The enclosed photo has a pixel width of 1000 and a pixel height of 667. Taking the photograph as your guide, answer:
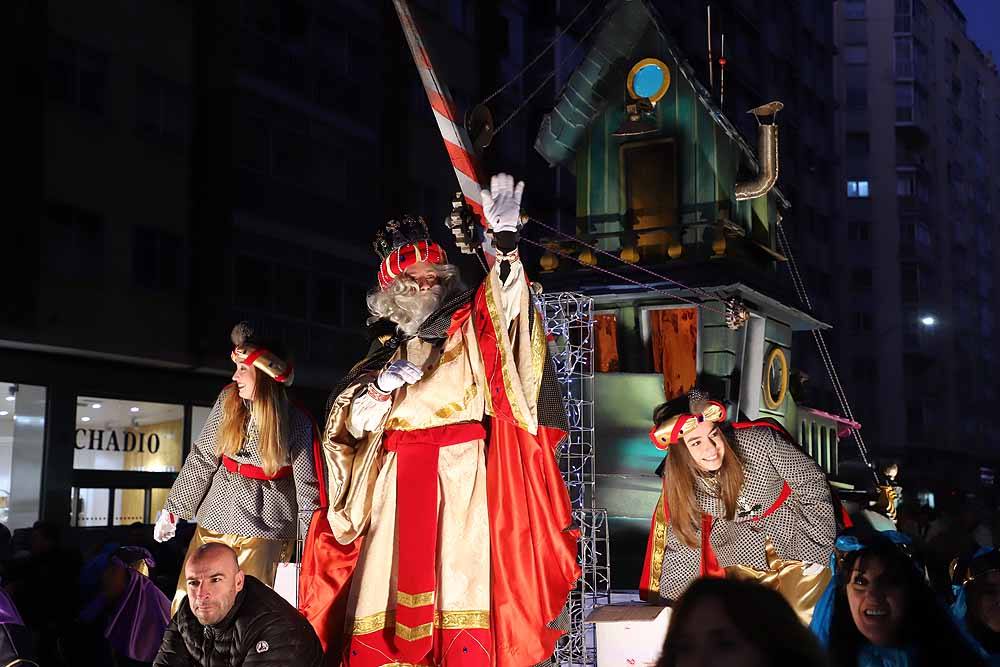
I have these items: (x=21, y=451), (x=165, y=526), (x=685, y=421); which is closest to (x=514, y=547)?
(x=685, y=421)

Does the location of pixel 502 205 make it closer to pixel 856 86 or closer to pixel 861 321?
pixel 861 321

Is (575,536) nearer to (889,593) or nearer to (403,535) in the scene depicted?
(403,535)

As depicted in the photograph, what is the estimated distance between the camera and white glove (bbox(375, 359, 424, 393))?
511 centimetres

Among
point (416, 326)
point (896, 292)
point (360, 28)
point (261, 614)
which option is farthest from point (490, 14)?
point (896, 292)

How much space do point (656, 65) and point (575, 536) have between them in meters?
9.05

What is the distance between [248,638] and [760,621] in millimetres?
2690

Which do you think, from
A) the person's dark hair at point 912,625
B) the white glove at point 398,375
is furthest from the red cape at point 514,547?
the person's dark hair at point 912,625

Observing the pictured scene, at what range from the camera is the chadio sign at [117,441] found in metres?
15.2

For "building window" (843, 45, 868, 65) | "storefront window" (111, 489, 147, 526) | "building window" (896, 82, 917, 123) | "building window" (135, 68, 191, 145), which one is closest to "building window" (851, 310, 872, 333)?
"building window" (896, 82, 917, 123)

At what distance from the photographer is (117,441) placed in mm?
15727

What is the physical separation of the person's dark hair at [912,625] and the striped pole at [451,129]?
7.34ft

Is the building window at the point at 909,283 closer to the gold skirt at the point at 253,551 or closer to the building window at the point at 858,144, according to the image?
the building window at the point at 858,144

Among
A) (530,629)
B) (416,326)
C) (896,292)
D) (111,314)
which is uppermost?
(896,292)

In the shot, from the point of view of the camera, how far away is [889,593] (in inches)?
144
